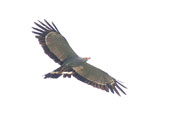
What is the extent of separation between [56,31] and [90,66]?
3.04 m

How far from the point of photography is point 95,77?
37031 mm

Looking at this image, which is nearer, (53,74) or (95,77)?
(53,74)

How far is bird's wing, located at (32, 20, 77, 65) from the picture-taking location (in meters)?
36.2

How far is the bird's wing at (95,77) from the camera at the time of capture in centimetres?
3669

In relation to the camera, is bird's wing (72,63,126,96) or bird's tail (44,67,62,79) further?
bird's wing (72,63,126,96)

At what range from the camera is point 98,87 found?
3678cm

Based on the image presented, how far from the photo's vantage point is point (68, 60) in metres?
36.2

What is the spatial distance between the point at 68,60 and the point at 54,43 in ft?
4.53

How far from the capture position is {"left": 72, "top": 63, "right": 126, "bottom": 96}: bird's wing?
36.7 meters

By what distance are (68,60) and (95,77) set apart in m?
2.17

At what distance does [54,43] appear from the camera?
3638 centimetres

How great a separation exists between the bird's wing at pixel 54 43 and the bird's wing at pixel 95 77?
105 centimetres

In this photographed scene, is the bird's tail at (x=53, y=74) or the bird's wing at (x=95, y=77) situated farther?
the bird's wing at (x=95, y=77)

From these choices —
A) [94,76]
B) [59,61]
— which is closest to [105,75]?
[94,76]
